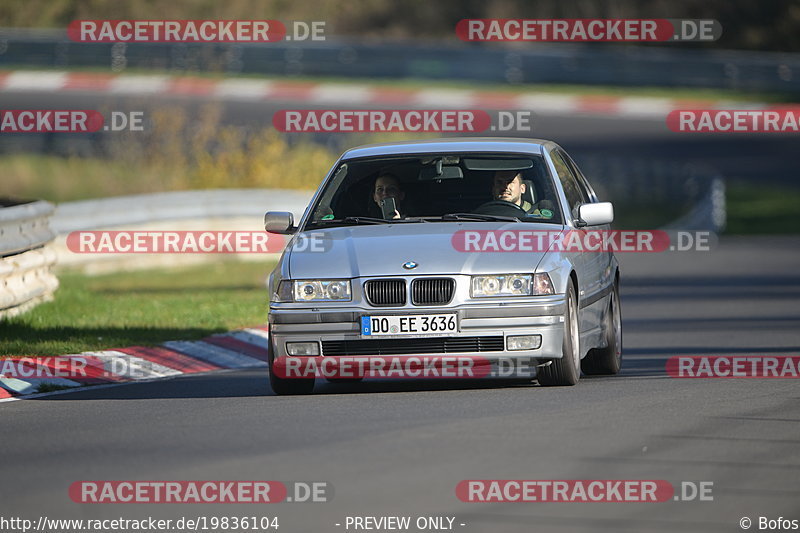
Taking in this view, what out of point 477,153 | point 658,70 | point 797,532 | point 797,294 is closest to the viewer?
point 797,532

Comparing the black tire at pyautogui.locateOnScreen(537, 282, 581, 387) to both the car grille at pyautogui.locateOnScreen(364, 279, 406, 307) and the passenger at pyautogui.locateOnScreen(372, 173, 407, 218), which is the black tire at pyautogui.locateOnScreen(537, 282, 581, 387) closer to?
the car grille at pyautogui.locateOnScreen(364, 279, 406, 307)

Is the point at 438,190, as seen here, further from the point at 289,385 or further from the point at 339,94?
the point at 339,94

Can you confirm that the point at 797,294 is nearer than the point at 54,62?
Yes

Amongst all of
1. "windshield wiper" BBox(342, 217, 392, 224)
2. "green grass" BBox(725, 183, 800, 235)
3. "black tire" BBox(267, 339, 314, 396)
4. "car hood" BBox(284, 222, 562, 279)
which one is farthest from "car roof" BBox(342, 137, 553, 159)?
"green grass" BBox(725, 183, 800, 235)

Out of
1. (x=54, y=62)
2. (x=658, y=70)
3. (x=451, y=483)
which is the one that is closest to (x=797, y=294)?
(x=451, y=483)

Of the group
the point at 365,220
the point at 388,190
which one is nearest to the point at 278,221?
the point at 365,220

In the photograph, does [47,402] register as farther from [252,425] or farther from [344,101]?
[344,101]

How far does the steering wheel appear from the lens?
35.2 ft

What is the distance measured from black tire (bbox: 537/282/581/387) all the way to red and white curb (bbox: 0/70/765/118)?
96.9 ft

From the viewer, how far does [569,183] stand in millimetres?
11648

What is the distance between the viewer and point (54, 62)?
145ft

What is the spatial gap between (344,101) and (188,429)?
3239 centimetres

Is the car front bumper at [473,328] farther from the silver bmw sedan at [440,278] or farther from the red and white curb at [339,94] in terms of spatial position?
the red and white curb at [339,94]

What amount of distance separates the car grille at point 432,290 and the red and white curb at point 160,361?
2.98 m
